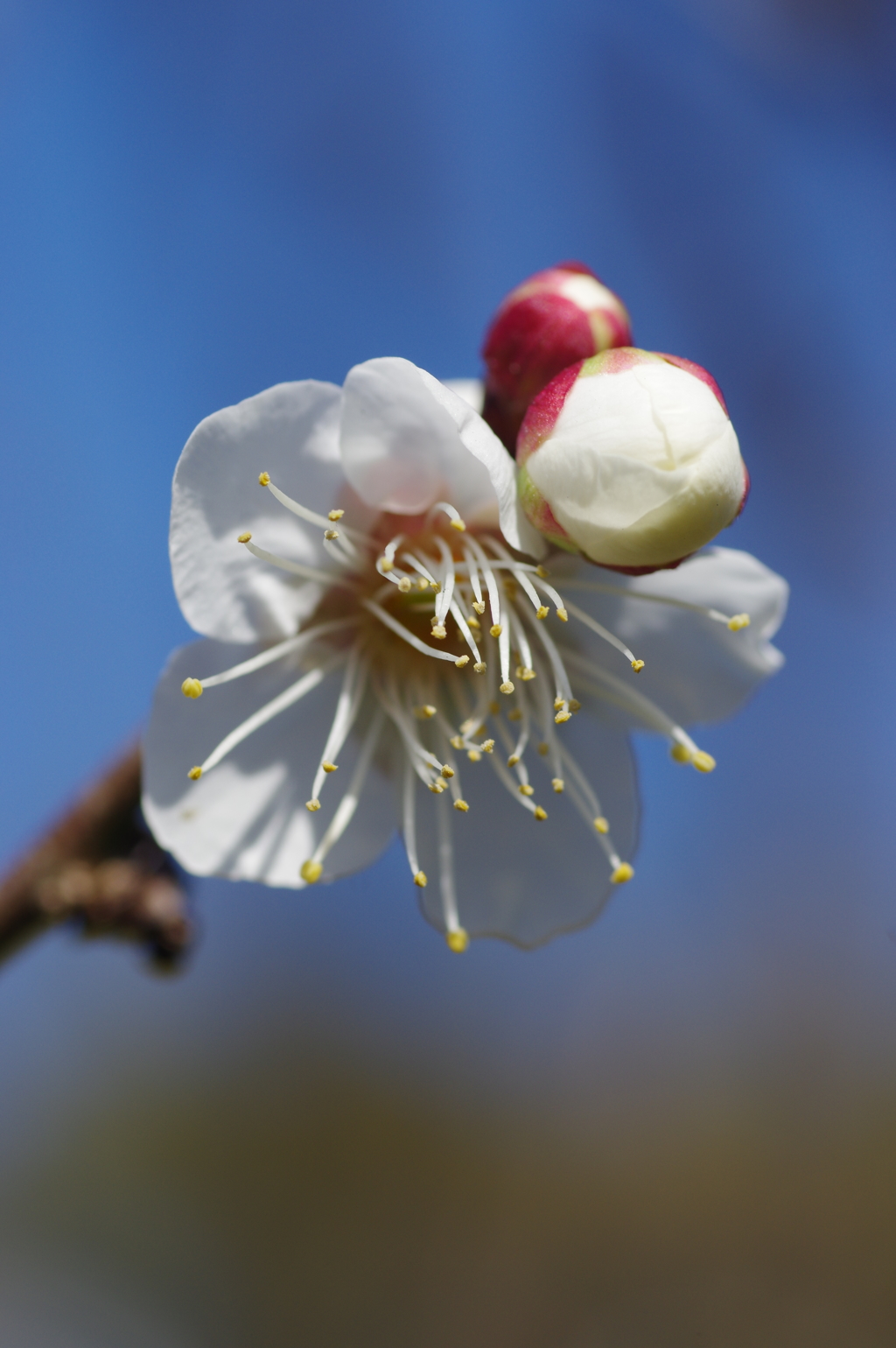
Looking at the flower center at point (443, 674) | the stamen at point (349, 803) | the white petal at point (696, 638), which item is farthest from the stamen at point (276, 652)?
the white petal at point (696, 638)

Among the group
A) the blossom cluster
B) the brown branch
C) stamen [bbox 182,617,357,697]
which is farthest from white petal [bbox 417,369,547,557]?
the brown branch

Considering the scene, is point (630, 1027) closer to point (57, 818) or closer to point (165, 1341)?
point (165, 1341)

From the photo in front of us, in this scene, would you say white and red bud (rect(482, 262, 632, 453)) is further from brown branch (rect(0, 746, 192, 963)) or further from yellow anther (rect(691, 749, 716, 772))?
brown branch (rect(0, 746, 192, 963))

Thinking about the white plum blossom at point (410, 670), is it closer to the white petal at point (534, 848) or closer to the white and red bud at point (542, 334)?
the white petal at point (534, 848)

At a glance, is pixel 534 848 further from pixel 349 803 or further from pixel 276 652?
pixel 276 652

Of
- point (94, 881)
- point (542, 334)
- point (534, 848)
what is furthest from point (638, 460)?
point (94, 881)

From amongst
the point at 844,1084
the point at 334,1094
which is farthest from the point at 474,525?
Answer: the point at 334,1094
